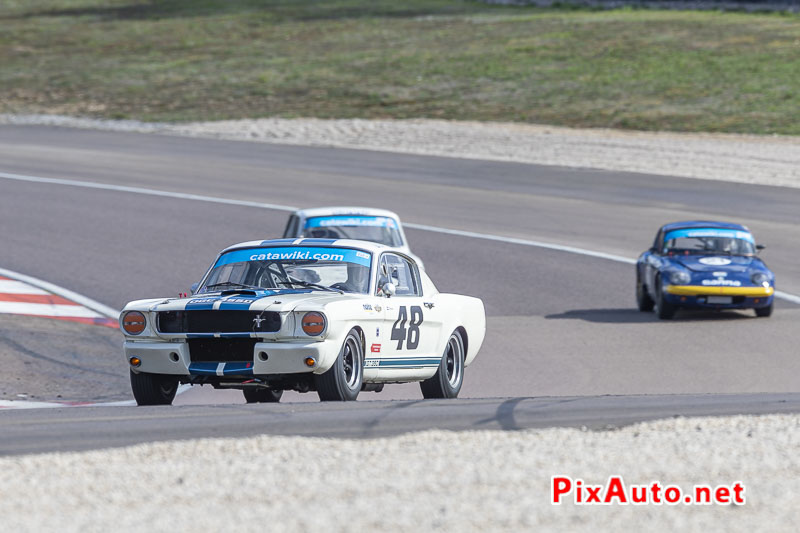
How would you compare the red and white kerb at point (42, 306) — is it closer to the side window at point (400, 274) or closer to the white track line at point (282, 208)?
the white track line at point (282, 208)

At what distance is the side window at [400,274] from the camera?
11.3m

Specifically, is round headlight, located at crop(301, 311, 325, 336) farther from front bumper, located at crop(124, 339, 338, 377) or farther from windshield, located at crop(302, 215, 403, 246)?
windshield, located at crop(302, 215, 403, 246)

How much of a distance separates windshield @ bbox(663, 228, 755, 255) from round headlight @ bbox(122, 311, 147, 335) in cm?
1044

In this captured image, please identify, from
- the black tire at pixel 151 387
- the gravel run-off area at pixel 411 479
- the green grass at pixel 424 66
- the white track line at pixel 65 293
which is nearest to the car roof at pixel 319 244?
the black tire at pixel 151 387

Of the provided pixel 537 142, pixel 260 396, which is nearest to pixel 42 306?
pixel 260 396

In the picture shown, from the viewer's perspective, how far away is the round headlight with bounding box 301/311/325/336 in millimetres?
9586

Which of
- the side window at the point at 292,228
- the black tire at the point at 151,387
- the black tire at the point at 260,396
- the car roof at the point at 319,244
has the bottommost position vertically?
the side window at the point at 292,228

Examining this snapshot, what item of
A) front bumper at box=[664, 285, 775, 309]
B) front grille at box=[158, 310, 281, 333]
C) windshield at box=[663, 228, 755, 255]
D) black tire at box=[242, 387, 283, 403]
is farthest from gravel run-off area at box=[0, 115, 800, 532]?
windshield at box=[663, 228, 755, 255]

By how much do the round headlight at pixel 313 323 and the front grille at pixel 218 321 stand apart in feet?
0.63

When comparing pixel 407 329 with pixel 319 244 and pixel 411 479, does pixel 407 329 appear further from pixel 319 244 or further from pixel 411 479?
pixel 411 479

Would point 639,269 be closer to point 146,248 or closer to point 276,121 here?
point 146,248

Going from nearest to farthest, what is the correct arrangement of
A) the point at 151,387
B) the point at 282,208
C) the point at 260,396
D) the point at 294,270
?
1. the point at 151,387
2. the point at 294,270
3. the point at 260,396
4. the point at 282,208

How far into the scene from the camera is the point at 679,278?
17672mm

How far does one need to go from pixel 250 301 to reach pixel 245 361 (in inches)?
17.2
